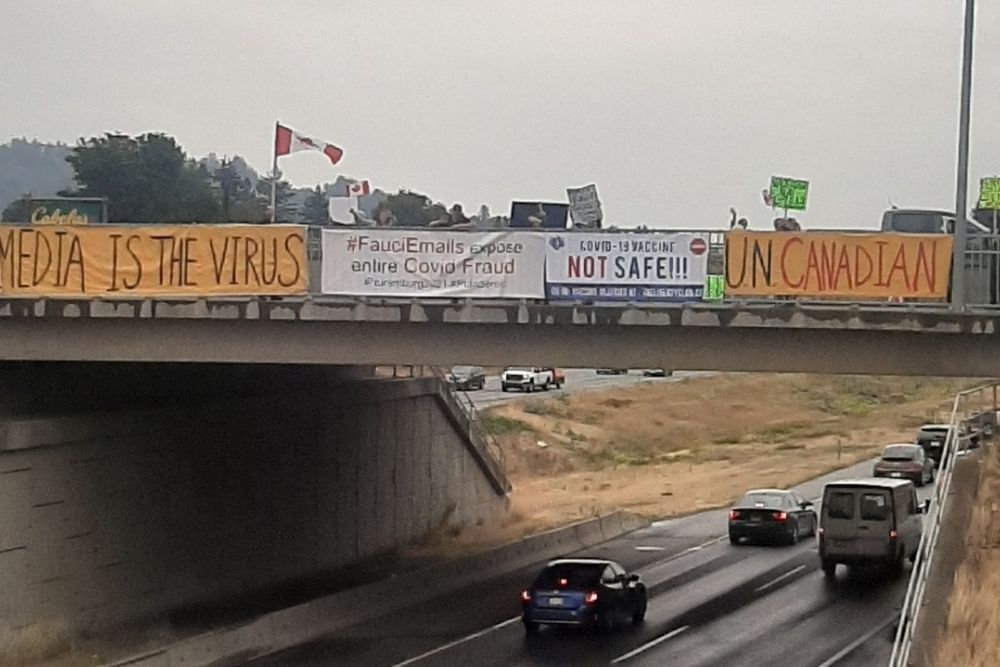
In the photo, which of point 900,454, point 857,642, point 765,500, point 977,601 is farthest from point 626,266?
point 900,454

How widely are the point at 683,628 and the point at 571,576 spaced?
2331mm

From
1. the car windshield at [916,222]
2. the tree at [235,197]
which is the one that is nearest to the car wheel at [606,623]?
the car windshield at [916,222]

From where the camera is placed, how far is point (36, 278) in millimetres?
25156

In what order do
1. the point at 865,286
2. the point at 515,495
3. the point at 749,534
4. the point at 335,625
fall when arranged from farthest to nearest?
1. the point at 515,495
2. the point at 749,534
3. the point at 335,625
4. the point at 865,286

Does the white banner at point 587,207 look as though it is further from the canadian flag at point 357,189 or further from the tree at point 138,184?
the tree at point 138,184

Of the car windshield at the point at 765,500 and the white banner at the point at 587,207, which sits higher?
the white banner at the point at 587,207

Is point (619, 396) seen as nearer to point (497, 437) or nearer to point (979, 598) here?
point (497, 437)

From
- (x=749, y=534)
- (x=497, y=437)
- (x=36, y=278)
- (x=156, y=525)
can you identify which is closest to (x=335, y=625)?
(x=156, y=525)

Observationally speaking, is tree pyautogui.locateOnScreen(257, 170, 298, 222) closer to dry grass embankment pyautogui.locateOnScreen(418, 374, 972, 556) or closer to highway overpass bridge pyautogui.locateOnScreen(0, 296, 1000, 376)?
highway overpass bridge pyautogui.locateOnScreen(0, 296, 1000, 376)

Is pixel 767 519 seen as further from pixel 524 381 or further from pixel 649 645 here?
pixel 524 381

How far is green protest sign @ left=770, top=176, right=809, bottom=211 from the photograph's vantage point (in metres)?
24.3

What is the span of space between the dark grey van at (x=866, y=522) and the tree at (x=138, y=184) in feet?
91.0

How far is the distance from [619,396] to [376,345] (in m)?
62.3

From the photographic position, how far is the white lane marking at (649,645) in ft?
81.9
